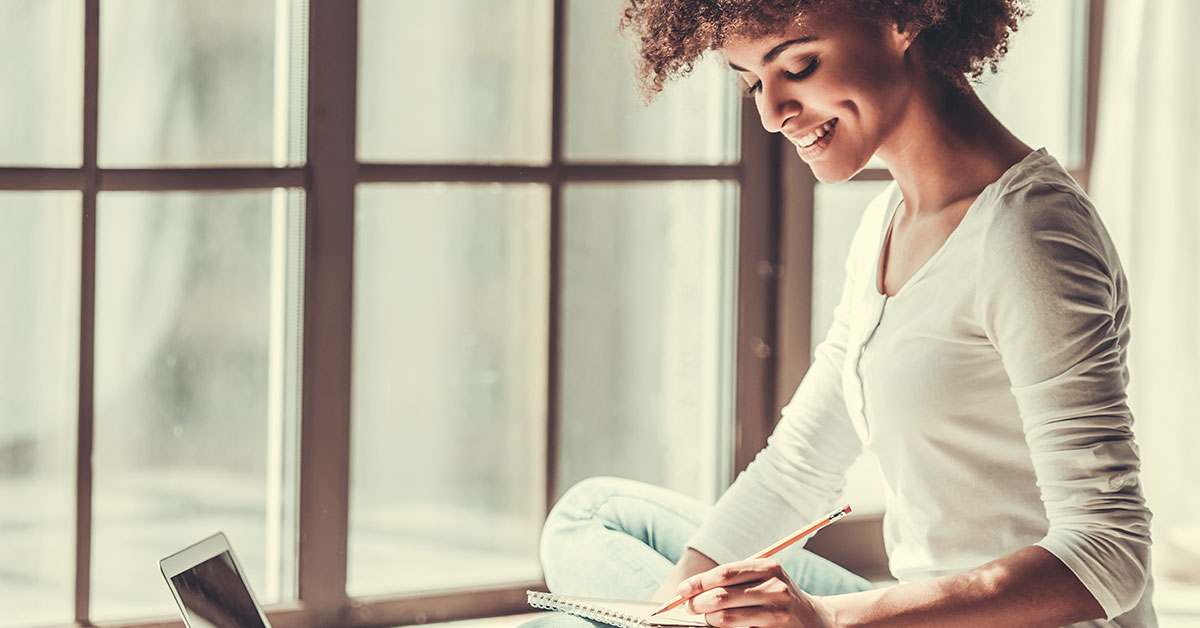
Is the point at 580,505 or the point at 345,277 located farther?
the point at 345,277

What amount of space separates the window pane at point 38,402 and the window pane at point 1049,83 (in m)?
1.63

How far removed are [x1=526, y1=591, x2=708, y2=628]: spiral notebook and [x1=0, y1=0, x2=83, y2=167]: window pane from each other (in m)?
1.03

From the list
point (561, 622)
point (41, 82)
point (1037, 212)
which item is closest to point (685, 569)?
point (561, 622)

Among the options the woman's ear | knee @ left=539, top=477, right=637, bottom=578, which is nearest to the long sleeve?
knee @ left=539, top=477, right=637, bottom=578

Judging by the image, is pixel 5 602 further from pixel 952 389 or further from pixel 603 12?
pixel 952 389

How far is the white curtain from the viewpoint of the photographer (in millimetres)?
2457

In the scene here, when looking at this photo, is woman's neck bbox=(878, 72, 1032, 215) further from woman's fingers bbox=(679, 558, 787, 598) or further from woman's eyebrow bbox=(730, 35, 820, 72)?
woman's fingers bbox=(679, 558, 787, 598)

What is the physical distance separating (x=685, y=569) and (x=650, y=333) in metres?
0.80

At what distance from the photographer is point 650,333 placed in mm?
2301

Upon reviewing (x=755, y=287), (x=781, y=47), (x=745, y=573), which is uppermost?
(x=781, y=47)

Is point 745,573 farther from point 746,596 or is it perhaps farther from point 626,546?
point 626,546

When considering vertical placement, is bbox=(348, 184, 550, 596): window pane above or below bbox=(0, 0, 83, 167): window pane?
below

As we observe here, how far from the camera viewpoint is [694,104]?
2.29 m

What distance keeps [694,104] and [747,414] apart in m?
0.53
